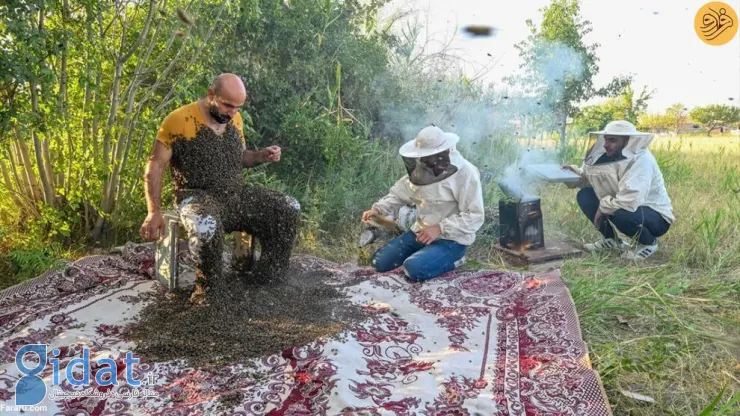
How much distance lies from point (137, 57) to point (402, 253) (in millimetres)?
3003

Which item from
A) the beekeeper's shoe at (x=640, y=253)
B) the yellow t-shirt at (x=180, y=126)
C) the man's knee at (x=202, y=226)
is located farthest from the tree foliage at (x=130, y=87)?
the beekeeper's shoe at (x=640, y=253)

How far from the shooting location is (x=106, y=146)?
4.43 meters

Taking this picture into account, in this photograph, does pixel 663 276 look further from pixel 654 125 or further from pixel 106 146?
pixel 654 125

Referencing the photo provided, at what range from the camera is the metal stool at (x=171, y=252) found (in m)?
3.50

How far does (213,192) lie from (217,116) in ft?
1.76

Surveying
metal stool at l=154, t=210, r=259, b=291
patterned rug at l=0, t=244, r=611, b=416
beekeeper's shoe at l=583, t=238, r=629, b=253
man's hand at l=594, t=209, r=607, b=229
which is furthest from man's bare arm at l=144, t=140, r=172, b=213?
man's hand at l=594, t=209, r=607, b=229

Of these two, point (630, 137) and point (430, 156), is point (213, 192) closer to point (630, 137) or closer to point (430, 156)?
point (430, 156)

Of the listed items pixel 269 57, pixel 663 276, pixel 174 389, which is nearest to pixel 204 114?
pixel 174 389

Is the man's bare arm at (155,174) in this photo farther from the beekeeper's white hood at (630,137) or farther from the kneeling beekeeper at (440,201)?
the beekeeper's white hood at (630,137)

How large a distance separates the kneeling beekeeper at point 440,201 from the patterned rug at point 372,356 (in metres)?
0.24

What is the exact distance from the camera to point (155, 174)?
11.3 feet

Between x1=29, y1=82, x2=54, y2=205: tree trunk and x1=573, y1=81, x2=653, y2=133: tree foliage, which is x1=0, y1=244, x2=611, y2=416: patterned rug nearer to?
x1=29, y1=82, x2=54, y2=205: tree trunk

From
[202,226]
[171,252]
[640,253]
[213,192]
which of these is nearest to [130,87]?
[213,192]

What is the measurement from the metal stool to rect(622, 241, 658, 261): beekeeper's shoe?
134 inches
